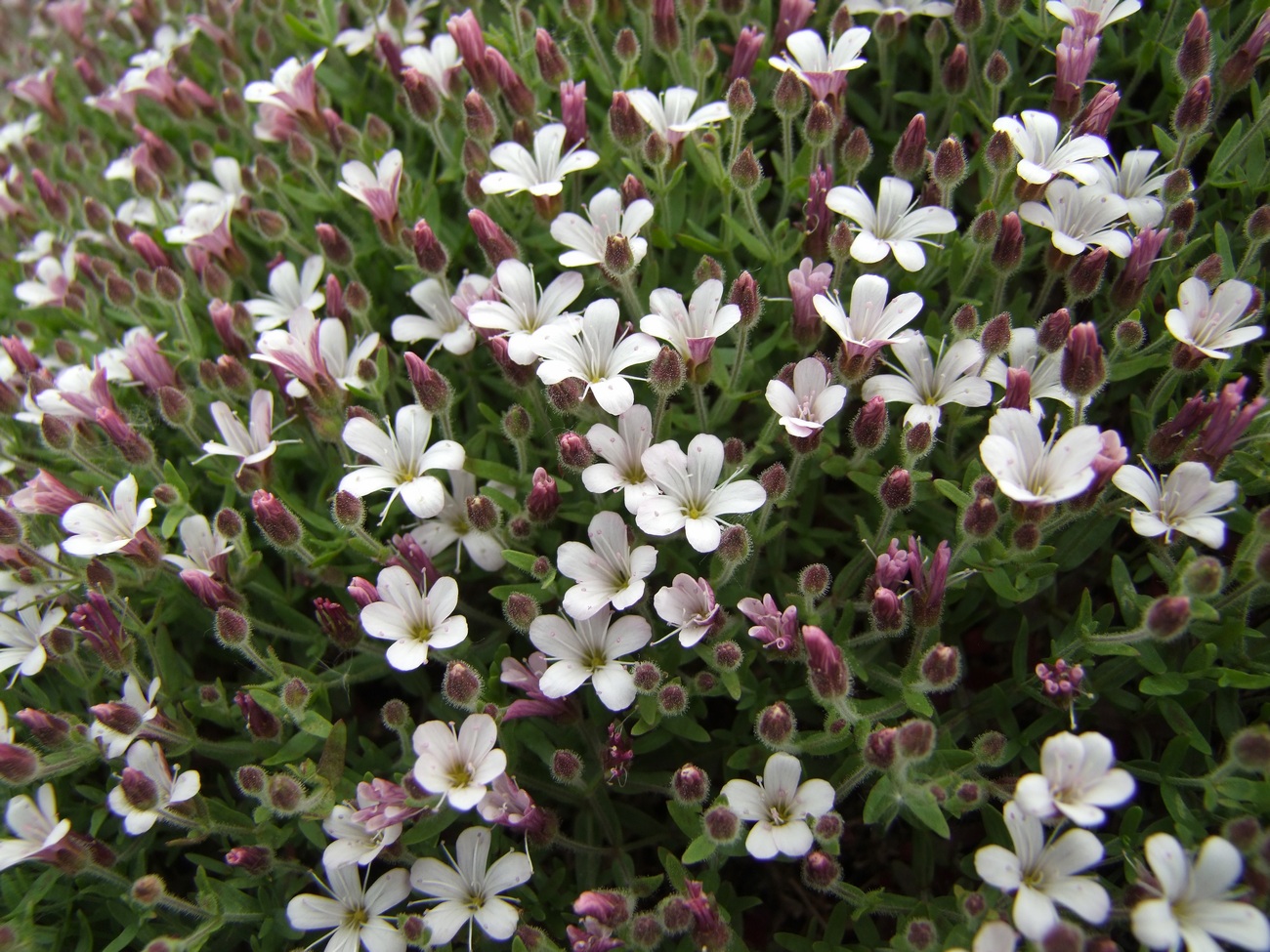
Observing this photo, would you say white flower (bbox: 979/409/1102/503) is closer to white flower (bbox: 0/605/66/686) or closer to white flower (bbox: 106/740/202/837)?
white flower (bbox: 106/740/202/837)

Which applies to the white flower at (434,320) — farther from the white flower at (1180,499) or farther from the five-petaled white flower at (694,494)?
the white flower at (1180,499)

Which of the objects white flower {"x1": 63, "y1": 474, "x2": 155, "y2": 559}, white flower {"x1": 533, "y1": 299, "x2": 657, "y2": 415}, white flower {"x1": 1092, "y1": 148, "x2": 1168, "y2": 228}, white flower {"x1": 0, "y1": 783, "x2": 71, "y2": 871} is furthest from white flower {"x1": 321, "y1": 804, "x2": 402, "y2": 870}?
white flower {"x1": 1092, "y1": 148, "x2": 1168, "y2": 228}

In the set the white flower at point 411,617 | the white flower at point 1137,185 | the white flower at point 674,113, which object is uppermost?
the white flower at point 674,113

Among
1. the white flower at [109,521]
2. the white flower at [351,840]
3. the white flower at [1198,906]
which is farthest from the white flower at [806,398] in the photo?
the white flower at [109,521]

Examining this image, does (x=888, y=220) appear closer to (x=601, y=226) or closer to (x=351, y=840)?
(x=601, y=226)

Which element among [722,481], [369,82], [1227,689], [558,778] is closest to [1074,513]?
[1227,689]

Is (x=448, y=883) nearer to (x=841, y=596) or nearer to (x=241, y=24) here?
(x=841, y=596)

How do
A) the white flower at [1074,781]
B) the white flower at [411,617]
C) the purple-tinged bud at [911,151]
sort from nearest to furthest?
the white flower at [1074,781] < the white flower at [411,617] < the purple-tinged bud at [911,151]
